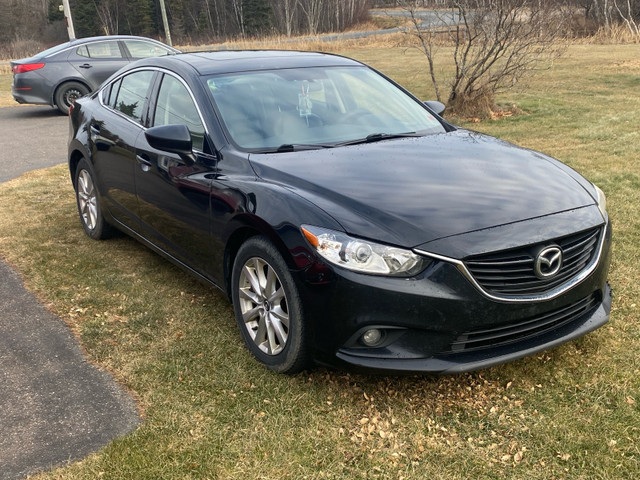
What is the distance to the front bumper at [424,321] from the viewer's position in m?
2.80

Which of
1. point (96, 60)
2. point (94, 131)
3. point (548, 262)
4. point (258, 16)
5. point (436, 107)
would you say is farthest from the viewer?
point (258, 16)

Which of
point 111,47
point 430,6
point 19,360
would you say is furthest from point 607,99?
point 19,360

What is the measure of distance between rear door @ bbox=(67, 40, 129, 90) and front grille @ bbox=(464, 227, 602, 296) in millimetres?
12037

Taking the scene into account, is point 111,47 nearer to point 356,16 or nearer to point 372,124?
point 372,124

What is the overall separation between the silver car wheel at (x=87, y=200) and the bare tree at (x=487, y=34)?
7.00 m

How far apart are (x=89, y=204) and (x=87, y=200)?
0.05 m

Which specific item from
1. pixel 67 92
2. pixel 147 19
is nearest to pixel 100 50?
pixel 67 92

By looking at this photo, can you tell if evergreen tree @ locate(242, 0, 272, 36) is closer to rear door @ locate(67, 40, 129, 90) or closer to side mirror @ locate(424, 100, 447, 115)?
rear door @ locate(67, 40, 129, 90)

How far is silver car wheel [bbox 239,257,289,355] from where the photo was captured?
10.6 feet

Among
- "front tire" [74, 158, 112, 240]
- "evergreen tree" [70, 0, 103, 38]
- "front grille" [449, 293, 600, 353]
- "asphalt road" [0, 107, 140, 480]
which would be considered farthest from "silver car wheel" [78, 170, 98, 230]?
"evergreen tree" [70, 0, 103, 38]

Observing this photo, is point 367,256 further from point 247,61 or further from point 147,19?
point 147,19

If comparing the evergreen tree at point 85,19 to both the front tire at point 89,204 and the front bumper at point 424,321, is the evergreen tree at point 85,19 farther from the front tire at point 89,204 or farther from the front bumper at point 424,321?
the front bumper at point 424,321

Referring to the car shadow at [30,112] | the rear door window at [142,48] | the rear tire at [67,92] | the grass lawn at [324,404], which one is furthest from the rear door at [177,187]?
the car shadow at [30,112]

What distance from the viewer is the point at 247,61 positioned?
14.6 feet
